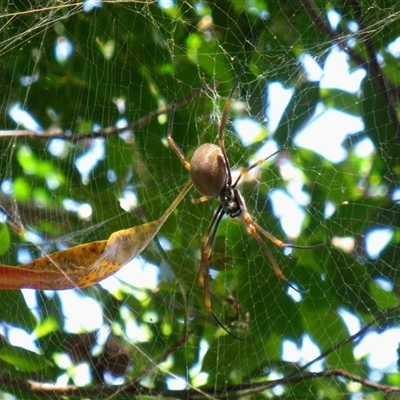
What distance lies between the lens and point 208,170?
4.16 ft

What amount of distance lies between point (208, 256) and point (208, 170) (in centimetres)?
33

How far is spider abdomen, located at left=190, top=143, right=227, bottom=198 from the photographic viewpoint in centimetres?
127

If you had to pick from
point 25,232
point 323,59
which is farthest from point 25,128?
point 323,59

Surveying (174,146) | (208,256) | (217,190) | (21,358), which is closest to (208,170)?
(217,190)

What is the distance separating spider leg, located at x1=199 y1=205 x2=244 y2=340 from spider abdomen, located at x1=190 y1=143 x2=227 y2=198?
18cm

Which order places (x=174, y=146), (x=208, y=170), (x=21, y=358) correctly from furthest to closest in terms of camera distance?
1. (x=21, y=358)
2. (x=174, y=146)
3. (x=208, y=170)

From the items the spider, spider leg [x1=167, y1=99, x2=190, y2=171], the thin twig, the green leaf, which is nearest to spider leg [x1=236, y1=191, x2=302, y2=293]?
the spider

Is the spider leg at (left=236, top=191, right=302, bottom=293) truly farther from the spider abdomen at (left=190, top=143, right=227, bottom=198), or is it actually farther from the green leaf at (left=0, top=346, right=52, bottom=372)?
the green leaf at (left=0, top=346, right=52, bottom=372)

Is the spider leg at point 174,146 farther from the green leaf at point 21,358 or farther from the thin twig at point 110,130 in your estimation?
the green leaf at point 21,358

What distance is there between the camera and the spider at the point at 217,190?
4.18 ft

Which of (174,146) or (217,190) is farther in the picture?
(174,146)

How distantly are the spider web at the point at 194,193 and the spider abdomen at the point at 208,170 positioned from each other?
21 centimetres

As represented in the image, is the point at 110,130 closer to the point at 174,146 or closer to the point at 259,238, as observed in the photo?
the point at 174,146

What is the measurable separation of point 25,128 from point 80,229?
0.29 metres
